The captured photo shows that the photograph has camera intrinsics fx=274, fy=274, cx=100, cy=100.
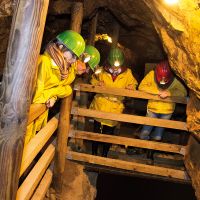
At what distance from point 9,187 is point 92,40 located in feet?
14.6

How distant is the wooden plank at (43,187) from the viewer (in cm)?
395

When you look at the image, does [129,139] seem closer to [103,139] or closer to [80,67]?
[103,139]

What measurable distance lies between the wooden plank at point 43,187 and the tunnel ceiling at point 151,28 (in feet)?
8.08

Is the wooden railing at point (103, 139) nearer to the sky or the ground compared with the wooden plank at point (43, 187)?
nearer to the sky

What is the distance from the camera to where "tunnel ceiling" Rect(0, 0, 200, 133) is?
11.0 ft

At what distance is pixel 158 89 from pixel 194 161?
4.34ft

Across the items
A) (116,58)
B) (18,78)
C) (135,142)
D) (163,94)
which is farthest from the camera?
(116,58)

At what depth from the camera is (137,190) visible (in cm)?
616

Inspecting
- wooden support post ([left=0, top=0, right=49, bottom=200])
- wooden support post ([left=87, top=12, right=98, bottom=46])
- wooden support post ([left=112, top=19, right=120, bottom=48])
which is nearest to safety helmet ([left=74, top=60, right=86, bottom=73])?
wooden support post ([left=87, top=12, right=98, bottom=46])

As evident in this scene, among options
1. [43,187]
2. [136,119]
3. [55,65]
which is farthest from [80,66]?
[43,187]

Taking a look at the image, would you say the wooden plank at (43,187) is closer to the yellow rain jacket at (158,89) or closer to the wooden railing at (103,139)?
the wooden railing at (103,139)

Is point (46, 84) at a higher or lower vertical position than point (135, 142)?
higher

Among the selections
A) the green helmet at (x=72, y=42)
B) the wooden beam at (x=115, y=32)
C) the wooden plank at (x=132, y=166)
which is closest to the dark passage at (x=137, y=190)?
the wooden plank at (x=132, y=166)

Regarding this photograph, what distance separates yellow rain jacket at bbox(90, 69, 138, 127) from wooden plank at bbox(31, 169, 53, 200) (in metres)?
1.36
